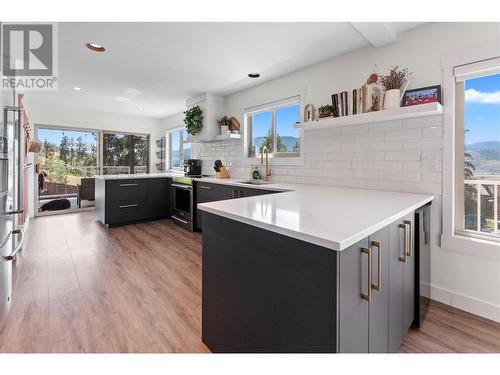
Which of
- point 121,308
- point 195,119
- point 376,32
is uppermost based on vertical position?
point 376,32

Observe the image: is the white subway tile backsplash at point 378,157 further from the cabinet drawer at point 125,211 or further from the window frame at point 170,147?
the window frame at point 170,147

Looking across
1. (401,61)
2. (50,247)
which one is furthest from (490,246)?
(50,247)

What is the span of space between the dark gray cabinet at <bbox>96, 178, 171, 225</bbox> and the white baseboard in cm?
428

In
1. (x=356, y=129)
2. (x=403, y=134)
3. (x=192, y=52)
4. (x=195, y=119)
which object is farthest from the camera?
(x=195, y=119)

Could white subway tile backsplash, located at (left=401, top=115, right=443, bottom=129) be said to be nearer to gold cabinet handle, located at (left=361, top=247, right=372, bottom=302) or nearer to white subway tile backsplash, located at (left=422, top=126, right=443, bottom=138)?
white subway tile backsplash, located at (left=422, top=126, right=443, bottom=138)

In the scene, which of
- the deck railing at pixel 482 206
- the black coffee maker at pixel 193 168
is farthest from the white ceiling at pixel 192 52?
the deck railing at pixel 482 206

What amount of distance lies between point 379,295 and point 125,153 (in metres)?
6.66

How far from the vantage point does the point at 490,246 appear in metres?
1.95

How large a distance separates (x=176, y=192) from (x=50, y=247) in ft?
6.38

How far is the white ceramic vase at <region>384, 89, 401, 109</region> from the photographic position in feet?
7.22

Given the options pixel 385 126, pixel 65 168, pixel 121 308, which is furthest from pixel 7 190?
pixel 65 168

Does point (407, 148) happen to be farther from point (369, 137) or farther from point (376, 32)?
point (376, 32)

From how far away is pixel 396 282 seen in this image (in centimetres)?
141

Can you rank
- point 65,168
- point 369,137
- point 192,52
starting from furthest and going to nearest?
point 65,168 < point 192,52 < point 369,137
